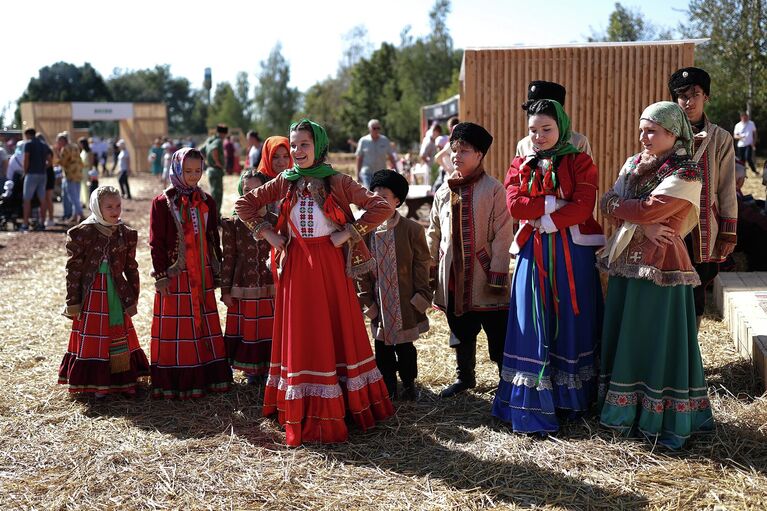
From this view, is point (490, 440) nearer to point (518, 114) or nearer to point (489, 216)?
point (489, 216)

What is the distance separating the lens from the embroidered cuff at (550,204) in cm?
459

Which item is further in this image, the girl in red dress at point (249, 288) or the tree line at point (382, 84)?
the tree line at point (382, 84)

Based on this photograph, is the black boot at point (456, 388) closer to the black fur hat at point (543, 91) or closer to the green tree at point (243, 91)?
the black fur hat at point (543, 91)

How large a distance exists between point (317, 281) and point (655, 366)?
2002 mm

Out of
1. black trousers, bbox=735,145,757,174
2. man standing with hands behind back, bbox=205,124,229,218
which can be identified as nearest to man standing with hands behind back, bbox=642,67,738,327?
man standing with hands behind back, bbox=205,124,229,218

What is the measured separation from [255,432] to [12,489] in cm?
141

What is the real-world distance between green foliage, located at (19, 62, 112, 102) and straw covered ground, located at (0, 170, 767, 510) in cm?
8926

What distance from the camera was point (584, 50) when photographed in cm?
899

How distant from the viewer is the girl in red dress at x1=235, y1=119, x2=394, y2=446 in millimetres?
4688

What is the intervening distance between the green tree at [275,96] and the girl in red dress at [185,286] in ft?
229

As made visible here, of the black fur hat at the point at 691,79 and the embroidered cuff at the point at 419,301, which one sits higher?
the black fur hat at the point at 691,79

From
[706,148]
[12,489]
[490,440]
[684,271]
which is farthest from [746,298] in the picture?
[12,489]

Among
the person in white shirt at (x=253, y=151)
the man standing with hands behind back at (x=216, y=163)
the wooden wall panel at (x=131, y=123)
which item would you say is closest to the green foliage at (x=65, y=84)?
the wooden wall panel at (x=131, y=123)

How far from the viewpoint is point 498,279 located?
5.08 meters
